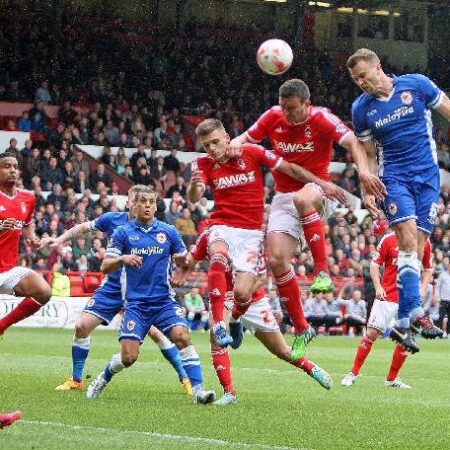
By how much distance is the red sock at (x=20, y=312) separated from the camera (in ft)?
45.1

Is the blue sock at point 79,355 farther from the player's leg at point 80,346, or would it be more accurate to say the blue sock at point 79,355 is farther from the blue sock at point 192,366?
the blue sock at point 192,366

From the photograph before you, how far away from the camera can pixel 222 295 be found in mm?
11703

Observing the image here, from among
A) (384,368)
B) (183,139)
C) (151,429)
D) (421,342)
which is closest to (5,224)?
(151,429)

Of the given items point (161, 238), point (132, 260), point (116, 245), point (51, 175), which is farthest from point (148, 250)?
point (51, 175)

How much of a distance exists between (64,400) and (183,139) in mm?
24902

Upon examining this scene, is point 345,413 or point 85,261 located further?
point 85,261

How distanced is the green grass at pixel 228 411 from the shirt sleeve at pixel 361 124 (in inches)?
99.6

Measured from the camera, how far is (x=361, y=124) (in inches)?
421

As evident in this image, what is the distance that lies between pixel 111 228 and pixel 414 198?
398 cm

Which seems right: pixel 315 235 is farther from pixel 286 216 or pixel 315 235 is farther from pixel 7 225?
pixel 7 225

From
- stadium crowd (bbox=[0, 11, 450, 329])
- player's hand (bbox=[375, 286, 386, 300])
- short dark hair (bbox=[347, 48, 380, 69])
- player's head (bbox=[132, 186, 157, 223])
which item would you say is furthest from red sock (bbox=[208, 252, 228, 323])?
stadium crowd (bbox=[0, 11, 450, 329])

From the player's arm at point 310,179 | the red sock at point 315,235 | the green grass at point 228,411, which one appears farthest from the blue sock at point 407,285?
the red sock at point 315,235

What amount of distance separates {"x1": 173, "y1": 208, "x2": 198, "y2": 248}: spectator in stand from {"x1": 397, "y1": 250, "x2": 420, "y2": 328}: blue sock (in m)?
19.1

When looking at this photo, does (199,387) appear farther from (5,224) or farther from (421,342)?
(421,342)
